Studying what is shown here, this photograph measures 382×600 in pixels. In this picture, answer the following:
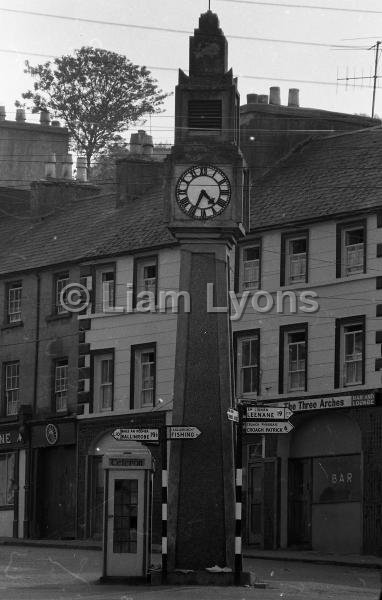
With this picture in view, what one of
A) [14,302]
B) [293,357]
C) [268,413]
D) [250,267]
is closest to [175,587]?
[268,413]

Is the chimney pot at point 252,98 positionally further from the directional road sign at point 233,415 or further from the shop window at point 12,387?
the directional road sign at point 233,415

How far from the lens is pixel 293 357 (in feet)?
160

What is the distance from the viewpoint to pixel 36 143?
7831cm

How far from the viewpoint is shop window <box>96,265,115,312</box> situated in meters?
54.5

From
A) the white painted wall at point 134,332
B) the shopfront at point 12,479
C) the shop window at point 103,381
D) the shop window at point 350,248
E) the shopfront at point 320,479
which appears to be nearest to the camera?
the shopfront at point 320,479

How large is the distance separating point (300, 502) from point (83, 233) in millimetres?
14120

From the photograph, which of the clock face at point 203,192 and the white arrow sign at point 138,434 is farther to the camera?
the clock face at point 203,192

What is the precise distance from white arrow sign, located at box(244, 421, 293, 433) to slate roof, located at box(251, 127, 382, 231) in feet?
54.1

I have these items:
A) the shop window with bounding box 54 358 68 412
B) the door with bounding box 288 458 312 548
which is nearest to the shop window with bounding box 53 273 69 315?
the shop window with bounding box 54 358 68 412

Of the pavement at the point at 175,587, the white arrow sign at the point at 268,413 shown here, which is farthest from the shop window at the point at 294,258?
the white arrow sign at the point at 268,413

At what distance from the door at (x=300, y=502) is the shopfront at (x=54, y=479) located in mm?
8867

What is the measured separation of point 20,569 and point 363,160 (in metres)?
19.4

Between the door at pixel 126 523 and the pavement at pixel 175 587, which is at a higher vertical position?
the door at pixel 126 523

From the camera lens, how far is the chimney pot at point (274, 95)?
193 feet
